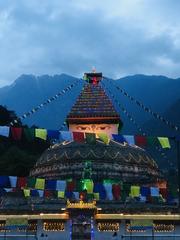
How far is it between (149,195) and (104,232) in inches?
167

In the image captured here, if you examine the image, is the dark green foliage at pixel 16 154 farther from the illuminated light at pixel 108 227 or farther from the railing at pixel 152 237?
the railing at pixel 152 237

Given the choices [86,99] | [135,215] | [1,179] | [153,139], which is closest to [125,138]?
[153,139]

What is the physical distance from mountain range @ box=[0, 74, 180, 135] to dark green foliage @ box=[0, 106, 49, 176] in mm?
57613

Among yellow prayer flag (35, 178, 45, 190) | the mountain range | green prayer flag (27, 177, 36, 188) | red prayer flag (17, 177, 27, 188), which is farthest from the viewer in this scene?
the mountain range

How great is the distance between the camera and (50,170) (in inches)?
1592

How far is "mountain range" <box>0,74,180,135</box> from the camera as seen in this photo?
140 metres

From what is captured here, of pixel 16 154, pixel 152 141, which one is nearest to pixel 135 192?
pixel 152 141

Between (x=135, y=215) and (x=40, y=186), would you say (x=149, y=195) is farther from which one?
(x=40, y=186)

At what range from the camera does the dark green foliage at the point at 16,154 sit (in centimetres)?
5453

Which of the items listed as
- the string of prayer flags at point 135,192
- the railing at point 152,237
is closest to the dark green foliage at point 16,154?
the string of prayer flags at point 135,192

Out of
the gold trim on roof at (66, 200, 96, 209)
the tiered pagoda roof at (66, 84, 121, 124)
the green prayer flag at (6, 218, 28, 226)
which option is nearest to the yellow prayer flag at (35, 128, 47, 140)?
the gold trim on roof at (66, 200, 96, 209)

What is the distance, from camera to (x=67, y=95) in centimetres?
17088

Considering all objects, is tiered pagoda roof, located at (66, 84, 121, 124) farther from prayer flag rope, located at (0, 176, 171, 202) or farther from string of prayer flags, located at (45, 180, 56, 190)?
string of prayer flags, located at (45, 180, 56, 190)

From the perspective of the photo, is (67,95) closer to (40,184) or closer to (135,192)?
(135,192)
